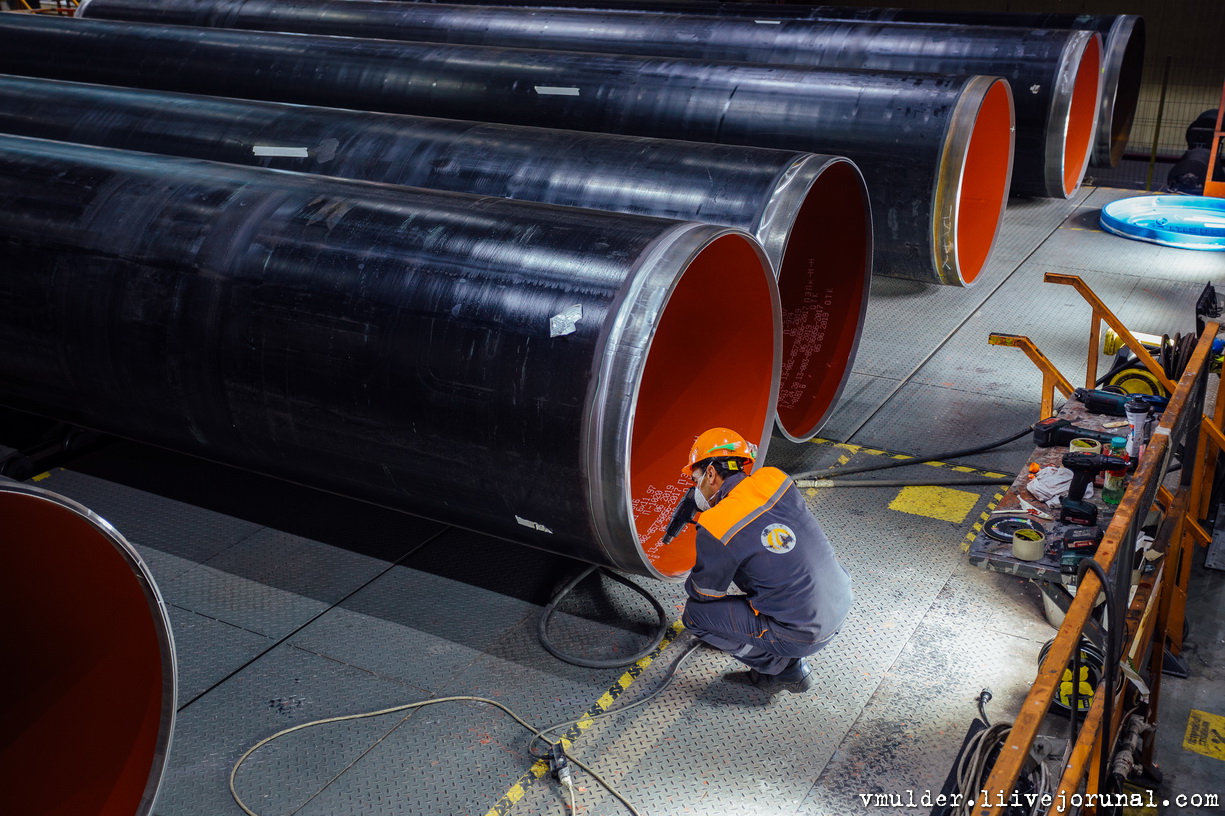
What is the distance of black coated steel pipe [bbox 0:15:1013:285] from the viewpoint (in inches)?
277

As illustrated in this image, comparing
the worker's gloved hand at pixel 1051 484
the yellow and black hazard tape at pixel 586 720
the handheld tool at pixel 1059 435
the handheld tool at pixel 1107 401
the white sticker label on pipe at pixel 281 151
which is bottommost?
the yellow and black hazard tape at pixel 586 720

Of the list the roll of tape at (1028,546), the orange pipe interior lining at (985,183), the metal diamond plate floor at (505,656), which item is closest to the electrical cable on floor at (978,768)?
the metal diamond plate floor at (505,656)

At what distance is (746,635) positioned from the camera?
14.6ft

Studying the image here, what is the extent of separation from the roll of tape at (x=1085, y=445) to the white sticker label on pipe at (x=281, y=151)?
4.48 meters

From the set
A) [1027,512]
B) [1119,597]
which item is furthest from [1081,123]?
[1119,597]

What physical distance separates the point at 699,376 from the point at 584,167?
128 centimetres

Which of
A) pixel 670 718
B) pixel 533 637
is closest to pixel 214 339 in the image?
pixel 533 637

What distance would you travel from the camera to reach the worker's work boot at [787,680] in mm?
4531

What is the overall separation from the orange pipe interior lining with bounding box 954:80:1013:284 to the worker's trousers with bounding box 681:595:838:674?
499 centimetres

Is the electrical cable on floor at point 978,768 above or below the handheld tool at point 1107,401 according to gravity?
below

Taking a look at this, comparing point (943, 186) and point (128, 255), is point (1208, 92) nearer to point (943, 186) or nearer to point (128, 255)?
point (943, 186)

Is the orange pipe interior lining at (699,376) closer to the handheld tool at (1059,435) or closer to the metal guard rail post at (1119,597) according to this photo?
the handheld tool at (1059,435)

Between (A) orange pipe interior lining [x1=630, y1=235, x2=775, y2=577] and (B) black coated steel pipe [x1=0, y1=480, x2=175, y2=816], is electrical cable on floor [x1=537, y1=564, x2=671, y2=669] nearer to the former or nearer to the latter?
(A) orange pipe interior lining [x1=630, y1=235, x2=775, y2=577]

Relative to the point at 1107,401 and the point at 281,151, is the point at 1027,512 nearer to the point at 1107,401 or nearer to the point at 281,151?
the point at 1107,401
